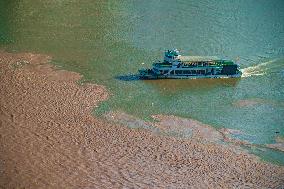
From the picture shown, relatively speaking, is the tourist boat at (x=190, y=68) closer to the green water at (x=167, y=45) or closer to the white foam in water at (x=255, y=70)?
the green water at (x=167, y=45)

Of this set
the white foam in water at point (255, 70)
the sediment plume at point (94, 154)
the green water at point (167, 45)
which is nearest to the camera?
the sediment plume at point (94, 154)

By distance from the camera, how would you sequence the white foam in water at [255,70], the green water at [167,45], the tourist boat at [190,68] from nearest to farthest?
the green water at [167,45], the tourist boat at [190,68], the white foam in water at [255,70]

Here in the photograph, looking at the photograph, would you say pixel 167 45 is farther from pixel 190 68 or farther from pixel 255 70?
pixel 255 70

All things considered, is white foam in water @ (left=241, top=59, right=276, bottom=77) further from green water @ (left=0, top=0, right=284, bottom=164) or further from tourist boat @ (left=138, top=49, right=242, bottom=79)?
tourist boat @ (left=138, top=49, right=242, bottom=79)

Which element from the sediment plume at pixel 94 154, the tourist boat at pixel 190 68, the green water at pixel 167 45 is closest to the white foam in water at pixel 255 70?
the green water at pixel 167 45

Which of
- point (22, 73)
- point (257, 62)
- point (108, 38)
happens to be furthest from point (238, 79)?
point (22, 73)

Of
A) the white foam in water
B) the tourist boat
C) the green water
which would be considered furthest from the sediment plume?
the white foam in water

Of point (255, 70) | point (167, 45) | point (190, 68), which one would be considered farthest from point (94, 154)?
point (255, 70)
